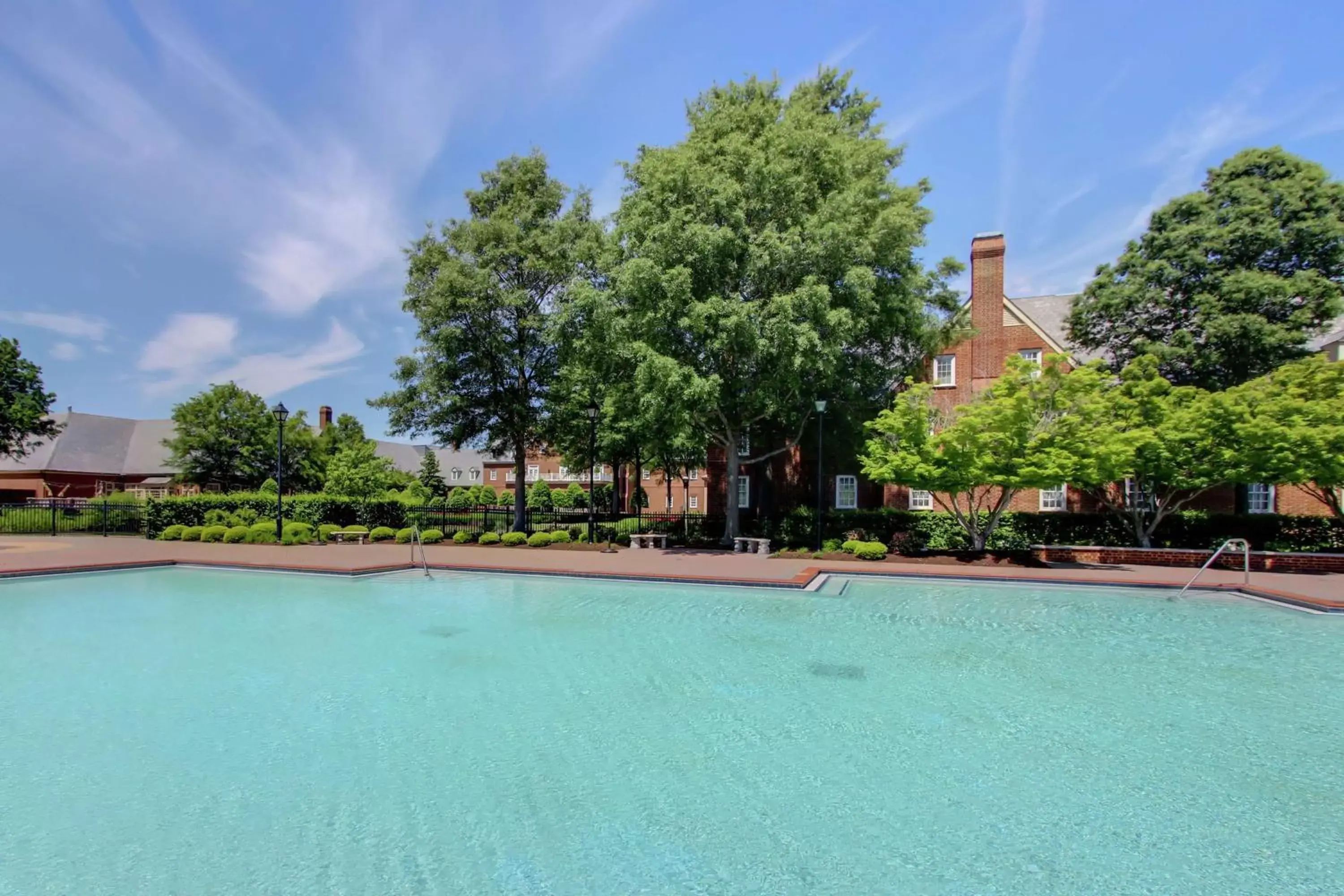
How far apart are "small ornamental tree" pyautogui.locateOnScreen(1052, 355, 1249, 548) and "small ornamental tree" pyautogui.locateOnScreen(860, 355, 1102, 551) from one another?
0.57 m

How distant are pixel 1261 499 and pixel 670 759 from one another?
31.9 metres

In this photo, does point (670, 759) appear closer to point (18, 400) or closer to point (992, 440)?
point (992, 440)

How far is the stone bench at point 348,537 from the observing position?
26.6 meters

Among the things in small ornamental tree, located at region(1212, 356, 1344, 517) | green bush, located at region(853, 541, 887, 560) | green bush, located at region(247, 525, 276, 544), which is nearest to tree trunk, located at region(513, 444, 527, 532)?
green bush, located at region(247, 525, 276, 544)

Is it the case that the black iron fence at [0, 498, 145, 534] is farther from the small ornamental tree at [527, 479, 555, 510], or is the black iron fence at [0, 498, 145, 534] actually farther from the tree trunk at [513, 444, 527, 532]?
the small ornamental tree at [527, 479, 555, 510]

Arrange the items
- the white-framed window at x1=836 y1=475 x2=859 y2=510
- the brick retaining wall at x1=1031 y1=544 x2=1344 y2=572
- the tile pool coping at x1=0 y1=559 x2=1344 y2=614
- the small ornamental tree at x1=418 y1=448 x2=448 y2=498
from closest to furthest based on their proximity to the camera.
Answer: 1. the tile pool coping at x1=0 y1=559 x2=1344 y2=614
2. the brick retaining wall at x1=1031 y1=544 x2=1344 y2=572
3. the white-framed window at x1=836 y1=475 x2=859 y2=510
4. the small ornamental tree at x1=418 y1=448 x2=448 y2=498

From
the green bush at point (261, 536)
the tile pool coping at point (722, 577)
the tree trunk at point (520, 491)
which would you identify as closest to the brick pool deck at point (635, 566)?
the tile pool coping at point (722, 577)

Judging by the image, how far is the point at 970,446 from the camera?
18.9 meters

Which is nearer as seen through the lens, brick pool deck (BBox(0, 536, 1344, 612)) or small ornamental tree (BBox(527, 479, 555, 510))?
brick pool deck (BBox(0, 536, 1344, 612))

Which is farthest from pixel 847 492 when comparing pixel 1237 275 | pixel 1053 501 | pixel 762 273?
pixel 1237 275

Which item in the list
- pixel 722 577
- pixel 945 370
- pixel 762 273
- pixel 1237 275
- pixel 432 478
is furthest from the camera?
pixel 432 478

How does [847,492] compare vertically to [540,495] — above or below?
above

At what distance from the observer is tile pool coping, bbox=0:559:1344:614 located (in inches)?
570

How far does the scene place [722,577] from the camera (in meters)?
15.8
